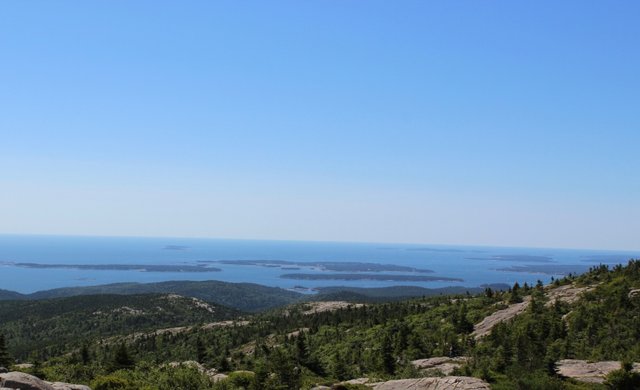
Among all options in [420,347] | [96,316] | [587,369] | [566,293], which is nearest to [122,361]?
[420,347]

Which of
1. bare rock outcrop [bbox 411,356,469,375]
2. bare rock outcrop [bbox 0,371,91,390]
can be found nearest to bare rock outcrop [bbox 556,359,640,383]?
bare rock outcrop [bbox 411,356,469,375]

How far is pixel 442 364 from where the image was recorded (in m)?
39.9

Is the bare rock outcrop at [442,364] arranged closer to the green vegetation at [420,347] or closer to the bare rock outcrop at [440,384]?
the green vegetation at [420,347]

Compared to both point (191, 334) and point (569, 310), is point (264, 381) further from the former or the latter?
point (191, 334)

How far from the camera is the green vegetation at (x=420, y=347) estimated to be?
1324 inches

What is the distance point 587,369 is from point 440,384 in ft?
42.2

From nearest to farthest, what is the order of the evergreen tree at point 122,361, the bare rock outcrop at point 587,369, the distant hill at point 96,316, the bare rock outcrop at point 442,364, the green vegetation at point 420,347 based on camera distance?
the bare rock outcrop at point 587,369 → the green vegetation at point 420,347 → the bare rock outcrop at point 442,364 → the evergreen tree at point 122,361 → the distant hill at point 96,316

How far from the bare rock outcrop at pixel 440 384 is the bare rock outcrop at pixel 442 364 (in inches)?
265

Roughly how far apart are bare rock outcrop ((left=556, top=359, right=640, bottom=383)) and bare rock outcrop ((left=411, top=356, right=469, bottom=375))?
7.87m

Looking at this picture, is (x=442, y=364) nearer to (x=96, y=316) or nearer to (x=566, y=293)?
(x=566, y=293)

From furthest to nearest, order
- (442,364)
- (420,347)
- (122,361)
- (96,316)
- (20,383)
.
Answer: (96,316), (420,347), (122,361), (442,364), (20,383)

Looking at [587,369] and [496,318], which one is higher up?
[587,369]

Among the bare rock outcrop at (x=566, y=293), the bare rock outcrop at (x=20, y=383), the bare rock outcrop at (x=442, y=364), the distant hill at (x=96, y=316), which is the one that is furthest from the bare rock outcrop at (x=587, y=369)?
the distant hill at (x=96, y=316)

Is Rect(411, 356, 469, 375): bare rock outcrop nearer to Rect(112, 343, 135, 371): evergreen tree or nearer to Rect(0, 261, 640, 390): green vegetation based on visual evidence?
Rect(0, 261, 640, 390): green vegetation
